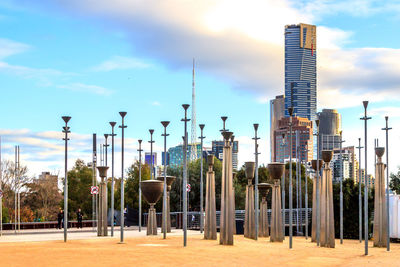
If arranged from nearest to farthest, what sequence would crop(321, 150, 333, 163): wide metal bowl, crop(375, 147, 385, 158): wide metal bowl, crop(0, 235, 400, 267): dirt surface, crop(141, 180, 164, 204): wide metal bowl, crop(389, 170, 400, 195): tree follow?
crop(0, 235, 400, 267): dirt surface, crop(321, 150, 333, 163): wide metal bowl, crop(141, 180, 164, 204): wide metal bowl, crop(375, 147, 385, 158): wide metal bowl, crop(389, 170, 400, 195): tree

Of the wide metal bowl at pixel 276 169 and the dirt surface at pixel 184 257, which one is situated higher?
the wide metal bowl at pixel 276 169

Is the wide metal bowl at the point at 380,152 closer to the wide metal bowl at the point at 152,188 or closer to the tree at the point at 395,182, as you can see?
the wide metal bowl at the point at 152,188

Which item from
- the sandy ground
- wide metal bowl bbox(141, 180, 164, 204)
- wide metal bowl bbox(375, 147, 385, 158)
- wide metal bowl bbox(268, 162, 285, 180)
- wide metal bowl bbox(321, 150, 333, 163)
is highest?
wide metal bowl bbox(375, 147, 385, 158)

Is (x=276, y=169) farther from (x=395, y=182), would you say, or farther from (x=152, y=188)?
(x=395, y=182)

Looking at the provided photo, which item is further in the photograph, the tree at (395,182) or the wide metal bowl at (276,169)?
the tree at (395,182)

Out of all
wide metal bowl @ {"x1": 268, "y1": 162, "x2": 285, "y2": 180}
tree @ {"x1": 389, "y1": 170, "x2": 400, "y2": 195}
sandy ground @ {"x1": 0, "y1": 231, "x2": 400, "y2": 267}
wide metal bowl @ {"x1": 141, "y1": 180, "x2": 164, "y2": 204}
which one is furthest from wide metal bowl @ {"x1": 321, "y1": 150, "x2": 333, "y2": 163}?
tree @ {"x1": 389, "y1": 170, "x2": 400, "y2": 195}

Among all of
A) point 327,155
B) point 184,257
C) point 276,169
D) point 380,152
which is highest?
point 380,152

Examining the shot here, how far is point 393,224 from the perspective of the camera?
44.4m

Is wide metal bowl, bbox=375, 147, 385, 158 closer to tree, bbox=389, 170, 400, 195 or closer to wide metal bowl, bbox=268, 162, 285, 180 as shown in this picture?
wide metal bowl, bbox=268, 162, 285, 180

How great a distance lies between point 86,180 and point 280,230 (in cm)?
5065

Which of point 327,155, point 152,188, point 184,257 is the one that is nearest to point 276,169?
point 327,155

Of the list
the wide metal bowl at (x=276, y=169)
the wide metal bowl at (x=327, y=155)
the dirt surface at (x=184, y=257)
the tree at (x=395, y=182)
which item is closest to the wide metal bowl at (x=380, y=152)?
the wide metal bowl at (x=327, y=155)

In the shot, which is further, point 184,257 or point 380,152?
point 380,152

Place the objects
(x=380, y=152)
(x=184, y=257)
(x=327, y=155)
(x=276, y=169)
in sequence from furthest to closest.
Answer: (x=380, y=152)
(x=276, y=169)
(x=327, y=155)
(x=184, y=257)
